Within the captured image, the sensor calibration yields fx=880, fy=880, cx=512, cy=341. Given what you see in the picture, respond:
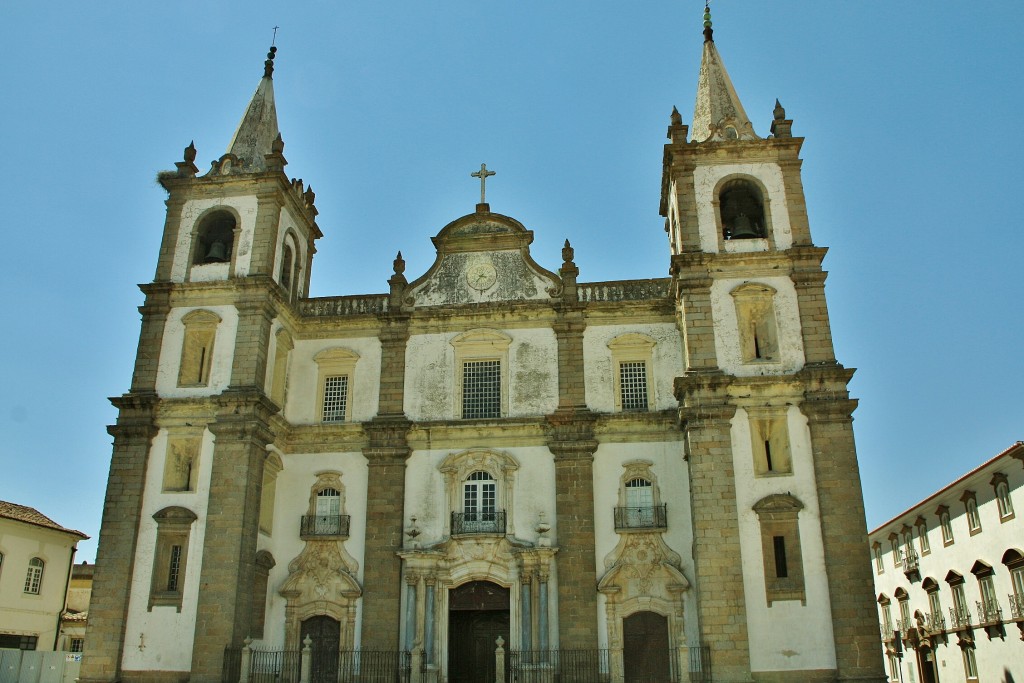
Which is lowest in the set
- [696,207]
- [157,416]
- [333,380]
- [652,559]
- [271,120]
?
[652,559]

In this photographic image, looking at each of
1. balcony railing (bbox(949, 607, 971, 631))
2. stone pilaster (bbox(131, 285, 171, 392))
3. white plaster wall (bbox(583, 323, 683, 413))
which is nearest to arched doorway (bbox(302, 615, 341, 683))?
stone pilaster (bbox(131, 285, 171, 392))

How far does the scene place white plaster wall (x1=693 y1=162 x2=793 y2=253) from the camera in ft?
83.3

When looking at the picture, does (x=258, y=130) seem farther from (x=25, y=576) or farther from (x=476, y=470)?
(x=25, y=576)

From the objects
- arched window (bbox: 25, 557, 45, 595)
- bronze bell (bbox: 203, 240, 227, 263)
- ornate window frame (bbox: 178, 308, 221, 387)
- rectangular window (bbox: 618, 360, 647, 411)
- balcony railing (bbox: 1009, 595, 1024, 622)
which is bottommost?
balcony railing (bbox: 1009, 595, 1024, 622)

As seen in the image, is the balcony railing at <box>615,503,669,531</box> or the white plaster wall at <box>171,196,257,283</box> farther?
the white plaster wall at <box>171,196,257,283</box>

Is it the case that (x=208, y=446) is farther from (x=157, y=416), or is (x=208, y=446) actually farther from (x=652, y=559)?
(x=652, y=559)

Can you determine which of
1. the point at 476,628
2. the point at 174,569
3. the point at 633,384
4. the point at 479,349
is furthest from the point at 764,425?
the point at 174,569

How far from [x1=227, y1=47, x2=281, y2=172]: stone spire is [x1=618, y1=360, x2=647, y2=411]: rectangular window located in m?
13.3

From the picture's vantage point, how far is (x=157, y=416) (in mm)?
24781

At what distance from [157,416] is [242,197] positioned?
736cm

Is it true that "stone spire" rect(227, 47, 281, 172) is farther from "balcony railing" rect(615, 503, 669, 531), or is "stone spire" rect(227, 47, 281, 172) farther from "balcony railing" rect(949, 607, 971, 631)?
"balcony railing" rect(949, 607, 971, 631)

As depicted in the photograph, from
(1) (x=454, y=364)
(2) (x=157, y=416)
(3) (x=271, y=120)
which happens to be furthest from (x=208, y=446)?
(3) (x=271, y=120)

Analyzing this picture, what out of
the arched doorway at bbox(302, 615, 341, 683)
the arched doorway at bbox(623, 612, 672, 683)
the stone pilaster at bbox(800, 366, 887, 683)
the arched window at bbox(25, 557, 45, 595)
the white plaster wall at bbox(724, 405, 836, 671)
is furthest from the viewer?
the arched window at bbox(25, 557, 45, 595)

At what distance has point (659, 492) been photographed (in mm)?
24406
